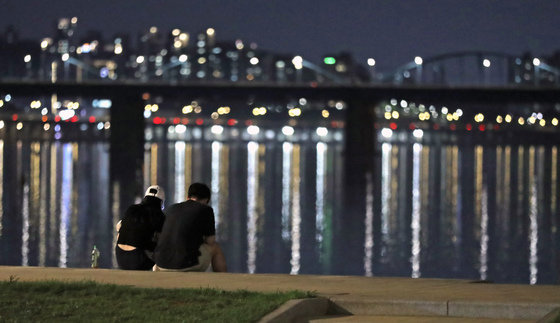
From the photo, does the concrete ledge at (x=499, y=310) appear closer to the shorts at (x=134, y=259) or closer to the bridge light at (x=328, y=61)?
the shorts at (x=134, y=259)

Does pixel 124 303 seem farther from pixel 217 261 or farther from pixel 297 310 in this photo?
pixel 217 261

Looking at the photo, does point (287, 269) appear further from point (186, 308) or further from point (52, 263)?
point (186, 308)

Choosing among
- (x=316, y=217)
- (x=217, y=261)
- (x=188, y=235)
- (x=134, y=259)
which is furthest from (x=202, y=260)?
(x=316, y=217)

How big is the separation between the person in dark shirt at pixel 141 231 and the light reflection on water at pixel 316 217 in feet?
60.8

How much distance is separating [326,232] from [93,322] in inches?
1483

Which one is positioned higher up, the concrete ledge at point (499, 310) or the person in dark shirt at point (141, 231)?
the person in dark shirt at point (141, 231)

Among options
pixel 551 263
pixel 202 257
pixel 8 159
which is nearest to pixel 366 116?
pixel 8 159

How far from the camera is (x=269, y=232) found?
47.8 metres

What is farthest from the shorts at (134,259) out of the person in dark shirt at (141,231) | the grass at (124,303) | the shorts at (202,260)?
the grass at (124,303)

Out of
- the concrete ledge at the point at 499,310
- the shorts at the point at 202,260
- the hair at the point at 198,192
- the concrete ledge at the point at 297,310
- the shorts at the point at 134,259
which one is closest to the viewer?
the concrete ledge at the point at 297,310

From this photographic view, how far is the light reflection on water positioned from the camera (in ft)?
127

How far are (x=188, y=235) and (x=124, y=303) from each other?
2.68 meters

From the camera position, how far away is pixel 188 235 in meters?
15.2

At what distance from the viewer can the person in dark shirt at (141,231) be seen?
51.8 ft
